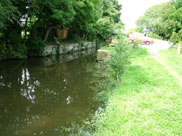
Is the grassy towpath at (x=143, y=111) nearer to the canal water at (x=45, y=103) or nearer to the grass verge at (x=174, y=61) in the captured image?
the canal water at (x=45, y=103)

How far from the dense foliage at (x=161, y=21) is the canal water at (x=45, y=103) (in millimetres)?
10663

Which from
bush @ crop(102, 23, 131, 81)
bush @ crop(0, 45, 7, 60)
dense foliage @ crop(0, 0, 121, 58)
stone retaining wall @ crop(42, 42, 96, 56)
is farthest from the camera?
stone retaining wall @ crop(42, 42, 96, 56)

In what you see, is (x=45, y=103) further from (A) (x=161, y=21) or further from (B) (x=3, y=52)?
(A) (x=161, y=21)

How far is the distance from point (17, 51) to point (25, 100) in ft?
24.9

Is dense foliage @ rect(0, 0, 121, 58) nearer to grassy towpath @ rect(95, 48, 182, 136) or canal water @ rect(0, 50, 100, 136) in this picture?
canal water @ rect(0, 50, 100, 136)

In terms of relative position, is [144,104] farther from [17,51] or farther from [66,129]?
[17,51]

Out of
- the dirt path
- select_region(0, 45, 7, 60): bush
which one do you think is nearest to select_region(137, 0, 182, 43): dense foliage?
the dirt path

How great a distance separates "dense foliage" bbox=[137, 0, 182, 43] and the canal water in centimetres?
1066

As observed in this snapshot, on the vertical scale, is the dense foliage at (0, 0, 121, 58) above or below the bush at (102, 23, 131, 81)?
above

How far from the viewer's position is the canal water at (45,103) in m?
3.82

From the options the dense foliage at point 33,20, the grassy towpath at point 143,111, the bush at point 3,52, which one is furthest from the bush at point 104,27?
the grassy towpath at point 143,111

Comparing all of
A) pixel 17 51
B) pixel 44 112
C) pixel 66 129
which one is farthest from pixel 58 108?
pixel 17 51

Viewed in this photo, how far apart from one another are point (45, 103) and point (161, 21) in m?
34.3

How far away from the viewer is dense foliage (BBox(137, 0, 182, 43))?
557 inches
